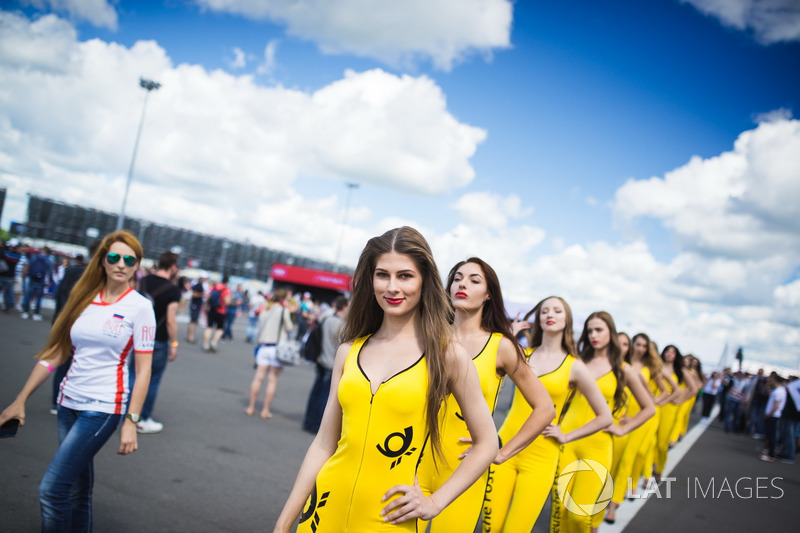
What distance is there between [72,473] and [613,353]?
4748mm

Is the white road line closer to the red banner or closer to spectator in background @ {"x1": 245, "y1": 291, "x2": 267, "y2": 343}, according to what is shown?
spectator in background @ {"x1": 245, "y1": 291, "x2": 267, "y2": 343}

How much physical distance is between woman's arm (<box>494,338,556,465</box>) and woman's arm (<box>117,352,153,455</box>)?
7.20ft

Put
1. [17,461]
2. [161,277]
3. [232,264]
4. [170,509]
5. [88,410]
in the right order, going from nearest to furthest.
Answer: [88,410]
[170,509]
[17,461]
[161,277]
[232,264]

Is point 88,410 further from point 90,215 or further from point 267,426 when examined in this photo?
point 90,215

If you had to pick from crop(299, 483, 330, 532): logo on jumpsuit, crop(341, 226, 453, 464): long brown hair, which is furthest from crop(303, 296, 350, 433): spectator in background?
crop(299, 483, 330, 532): logo on jumpsuit

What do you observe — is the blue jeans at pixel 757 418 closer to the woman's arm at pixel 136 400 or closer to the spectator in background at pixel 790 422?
the spectator in background at pixel 790 422

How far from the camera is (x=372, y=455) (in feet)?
6.95

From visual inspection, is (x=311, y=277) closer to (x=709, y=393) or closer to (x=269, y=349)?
(x=709, y=393)

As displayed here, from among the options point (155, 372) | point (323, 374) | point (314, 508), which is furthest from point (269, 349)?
point (314, 508)

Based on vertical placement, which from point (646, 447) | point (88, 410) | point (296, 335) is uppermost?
point (88, 410)

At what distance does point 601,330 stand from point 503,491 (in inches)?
97.0

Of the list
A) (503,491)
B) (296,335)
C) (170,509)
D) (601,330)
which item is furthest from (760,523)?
(296,335)

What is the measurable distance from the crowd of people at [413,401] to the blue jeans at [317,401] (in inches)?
115

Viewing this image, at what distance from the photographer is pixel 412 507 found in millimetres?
1990
